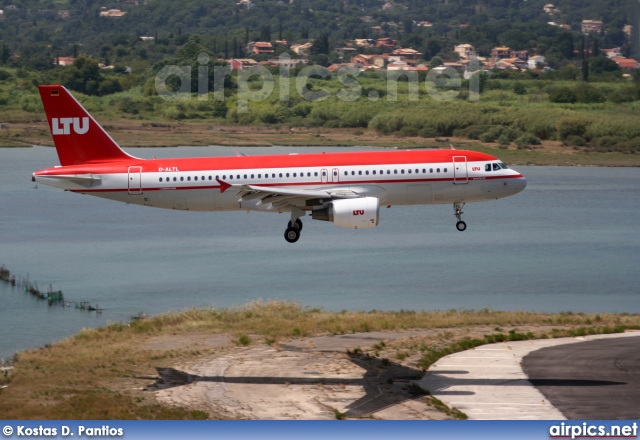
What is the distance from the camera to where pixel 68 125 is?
65.6m

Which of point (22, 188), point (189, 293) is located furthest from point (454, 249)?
point (22, 188)

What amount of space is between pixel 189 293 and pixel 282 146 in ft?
243

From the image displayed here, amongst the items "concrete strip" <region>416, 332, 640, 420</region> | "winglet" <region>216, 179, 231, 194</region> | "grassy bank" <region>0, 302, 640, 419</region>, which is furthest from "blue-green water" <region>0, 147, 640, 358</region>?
"concrete strip" <region>416, 332, 640, 420</region>

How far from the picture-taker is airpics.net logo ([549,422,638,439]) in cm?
3838

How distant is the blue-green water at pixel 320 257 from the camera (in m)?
98.8

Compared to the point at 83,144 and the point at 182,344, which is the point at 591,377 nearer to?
the point at 182,344

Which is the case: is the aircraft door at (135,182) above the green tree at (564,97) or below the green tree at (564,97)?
below

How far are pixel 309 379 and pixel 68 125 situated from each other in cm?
2388

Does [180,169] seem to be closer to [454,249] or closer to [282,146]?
[454,249]

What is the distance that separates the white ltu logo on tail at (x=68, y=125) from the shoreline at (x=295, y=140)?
3884 inches

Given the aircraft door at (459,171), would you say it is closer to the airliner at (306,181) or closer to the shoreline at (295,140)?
the airliner at (306,181)

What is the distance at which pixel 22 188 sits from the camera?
527 ft

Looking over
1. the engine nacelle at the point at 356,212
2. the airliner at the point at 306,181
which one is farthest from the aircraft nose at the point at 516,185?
the engine nacelle at the point at 356,212

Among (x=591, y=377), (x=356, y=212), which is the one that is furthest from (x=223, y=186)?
(x=591, y=377)
